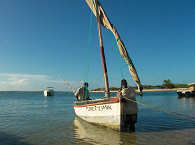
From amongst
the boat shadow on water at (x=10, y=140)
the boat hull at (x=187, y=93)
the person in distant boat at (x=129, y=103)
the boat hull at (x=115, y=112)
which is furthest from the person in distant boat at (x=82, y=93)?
the boat hull at (x=187, y=93)

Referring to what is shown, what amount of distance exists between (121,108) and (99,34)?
21.4ft

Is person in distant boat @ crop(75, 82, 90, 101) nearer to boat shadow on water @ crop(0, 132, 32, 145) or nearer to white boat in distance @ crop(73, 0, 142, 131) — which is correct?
white boat in distance @ crop(73, 0, 142, 131)

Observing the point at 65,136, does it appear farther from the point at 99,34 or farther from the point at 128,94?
the point at 99,34

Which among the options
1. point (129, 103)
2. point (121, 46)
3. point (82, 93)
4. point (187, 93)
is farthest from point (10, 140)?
point (187, 93)

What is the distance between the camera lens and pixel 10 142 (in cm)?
1057

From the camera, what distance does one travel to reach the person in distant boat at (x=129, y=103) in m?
11.6

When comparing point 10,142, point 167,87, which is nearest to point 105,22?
point 10,142

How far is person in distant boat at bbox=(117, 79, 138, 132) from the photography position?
1162 cm

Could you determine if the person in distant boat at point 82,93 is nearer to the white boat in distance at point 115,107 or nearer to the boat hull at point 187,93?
the white boat in distance at point 115,107

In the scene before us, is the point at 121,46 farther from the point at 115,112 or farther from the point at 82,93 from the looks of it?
the point at 82,93

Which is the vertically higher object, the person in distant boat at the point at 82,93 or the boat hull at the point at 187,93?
the person in distant boat at the point at 82,93

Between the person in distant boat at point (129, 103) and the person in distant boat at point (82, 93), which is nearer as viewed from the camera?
the person in distant boat at point (129, 103)

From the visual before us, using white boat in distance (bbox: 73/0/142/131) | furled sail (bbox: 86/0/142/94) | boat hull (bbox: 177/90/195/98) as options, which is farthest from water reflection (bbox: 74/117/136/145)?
boat hull (bbox: 177/90/195/98)

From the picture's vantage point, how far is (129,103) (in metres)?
11.9
